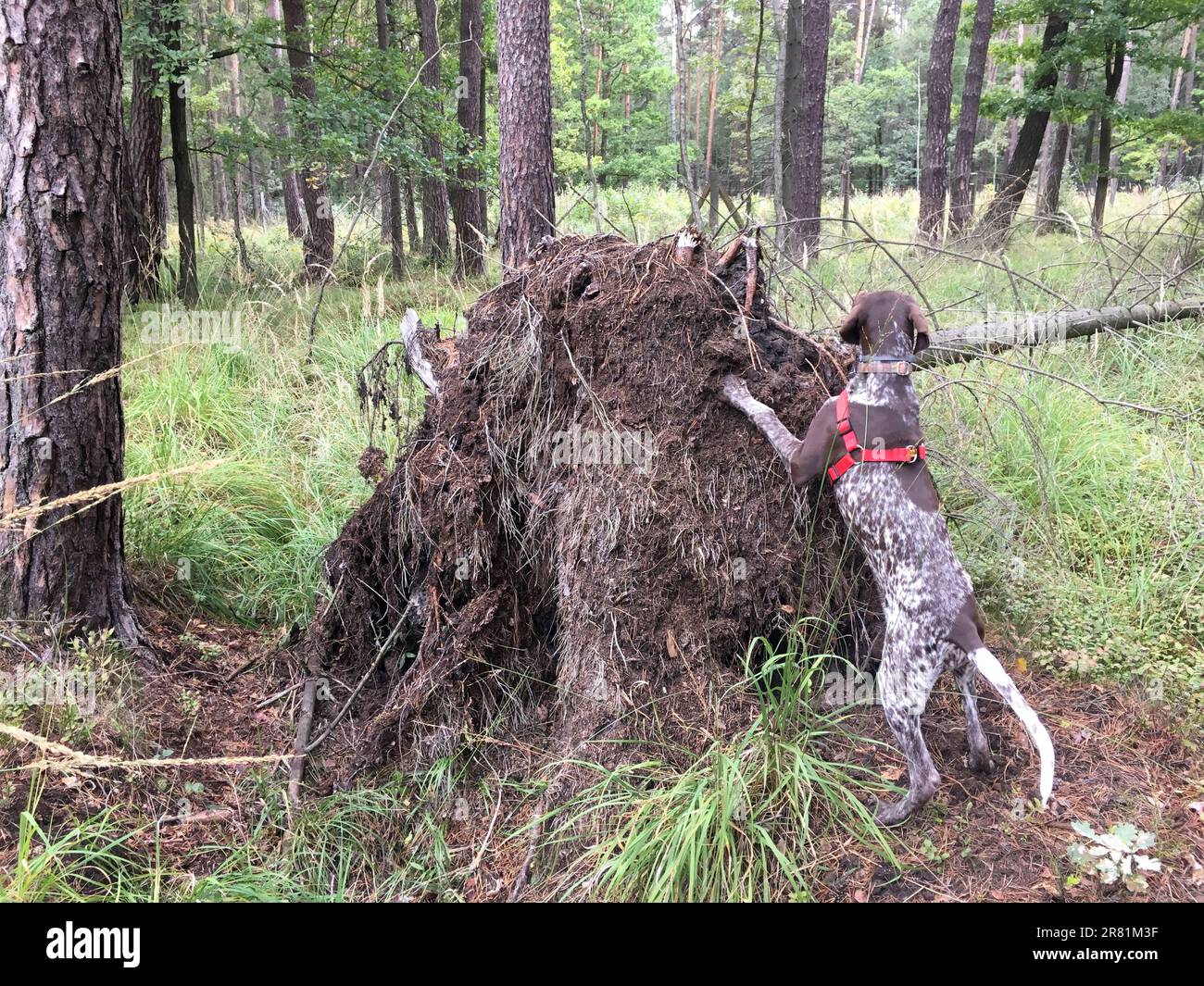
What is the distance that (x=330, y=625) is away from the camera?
3.92 meters

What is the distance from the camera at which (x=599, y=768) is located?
2816 mm

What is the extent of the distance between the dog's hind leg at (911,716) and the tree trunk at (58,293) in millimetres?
3139

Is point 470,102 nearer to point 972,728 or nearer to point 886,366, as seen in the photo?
point 886,366

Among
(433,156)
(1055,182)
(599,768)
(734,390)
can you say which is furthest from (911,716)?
(1055,182)

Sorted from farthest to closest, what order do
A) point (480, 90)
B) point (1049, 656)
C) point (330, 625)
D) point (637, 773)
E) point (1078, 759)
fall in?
point (480, 90) → point (330, 625) → point (1049, 656) → point (1078, 759) → point (637, 773)

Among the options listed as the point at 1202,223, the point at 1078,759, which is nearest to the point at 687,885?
the point at 1078,759

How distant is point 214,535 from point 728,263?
3.20 metres

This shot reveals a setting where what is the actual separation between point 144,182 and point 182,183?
0.55m

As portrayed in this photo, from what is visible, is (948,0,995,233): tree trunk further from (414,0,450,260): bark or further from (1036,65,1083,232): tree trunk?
(414,0,450,260): bark

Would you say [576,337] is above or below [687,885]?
above

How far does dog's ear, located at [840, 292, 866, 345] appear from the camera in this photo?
3.04 metres

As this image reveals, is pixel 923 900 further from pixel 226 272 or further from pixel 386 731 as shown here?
pixel 226 272

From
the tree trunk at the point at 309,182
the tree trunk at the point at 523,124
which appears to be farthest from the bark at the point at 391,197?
the tree trunk at the point at 523,124

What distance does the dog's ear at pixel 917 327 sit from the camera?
2969mm
